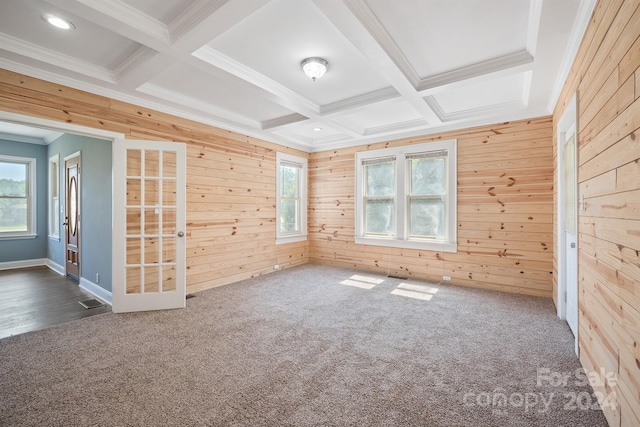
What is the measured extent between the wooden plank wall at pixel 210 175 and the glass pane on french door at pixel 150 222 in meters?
0.36

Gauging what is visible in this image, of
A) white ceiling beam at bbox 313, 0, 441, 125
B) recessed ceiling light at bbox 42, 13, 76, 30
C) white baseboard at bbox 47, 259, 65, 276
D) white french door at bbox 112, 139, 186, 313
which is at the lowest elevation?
white baseboard at bbox 47, 259, 65, 276

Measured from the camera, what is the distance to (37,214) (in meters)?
6.00

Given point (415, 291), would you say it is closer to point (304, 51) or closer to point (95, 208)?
point (304, 51)

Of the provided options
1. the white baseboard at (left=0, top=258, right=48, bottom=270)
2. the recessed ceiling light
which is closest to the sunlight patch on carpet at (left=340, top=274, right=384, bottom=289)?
the recessed ceiling light

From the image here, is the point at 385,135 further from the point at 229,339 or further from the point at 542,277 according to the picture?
the point at 229,339

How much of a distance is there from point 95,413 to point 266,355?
1.12m

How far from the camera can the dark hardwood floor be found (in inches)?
120

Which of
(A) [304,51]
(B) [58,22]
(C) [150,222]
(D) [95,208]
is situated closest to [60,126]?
(B) [58,22]

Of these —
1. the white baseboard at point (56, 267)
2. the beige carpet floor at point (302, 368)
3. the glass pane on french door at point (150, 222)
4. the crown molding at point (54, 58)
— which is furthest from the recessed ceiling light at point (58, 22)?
the white baseboard at point (56, 267)

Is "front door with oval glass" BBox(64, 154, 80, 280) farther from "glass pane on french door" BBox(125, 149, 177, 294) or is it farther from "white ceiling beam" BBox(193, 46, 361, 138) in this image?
"white ceiling beam" BBox(193, 46, 361, 138)

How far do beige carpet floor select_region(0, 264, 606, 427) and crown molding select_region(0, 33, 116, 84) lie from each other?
257 cm

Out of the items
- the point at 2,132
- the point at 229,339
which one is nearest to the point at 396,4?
the point at 229,339

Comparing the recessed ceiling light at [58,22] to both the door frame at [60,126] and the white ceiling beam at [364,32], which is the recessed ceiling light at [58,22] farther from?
the white ceiling beam at [364,32]

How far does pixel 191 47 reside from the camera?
235cm
